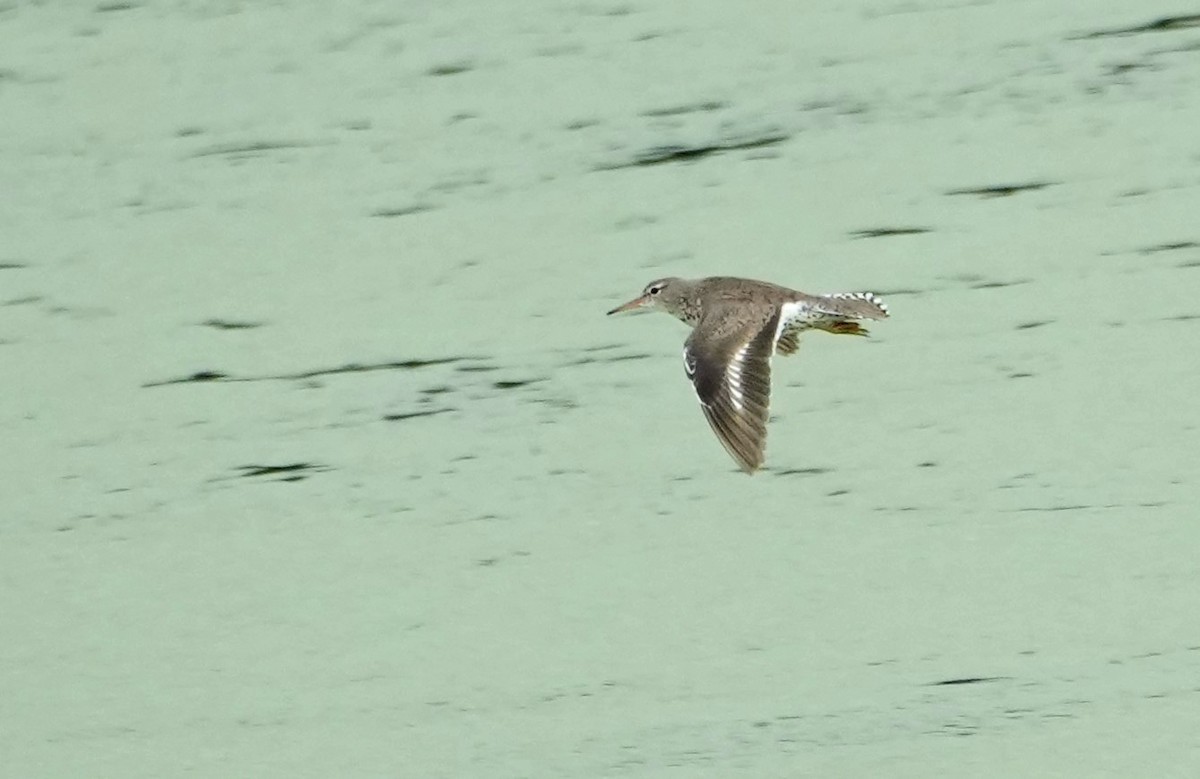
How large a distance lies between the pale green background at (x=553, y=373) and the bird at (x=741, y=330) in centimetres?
18

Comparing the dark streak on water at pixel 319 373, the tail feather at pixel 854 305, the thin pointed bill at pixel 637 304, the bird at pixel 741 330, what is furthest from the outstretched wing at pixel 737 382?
the dark streak on water at pixel 319 373

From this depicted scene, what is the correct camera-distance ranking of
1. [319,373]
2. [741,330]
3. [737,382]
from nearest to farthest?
[737,382] < [741,330] < [319,373]

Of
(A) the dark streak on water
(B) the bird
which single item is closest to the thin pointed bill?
(B) the bird

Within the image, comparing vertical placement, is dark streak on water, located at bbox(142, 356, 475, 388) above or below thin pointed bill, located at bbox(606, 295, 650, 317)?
below

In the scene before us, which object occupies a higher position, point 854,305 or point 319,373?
point 854,305

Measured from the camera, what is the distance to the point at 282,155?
6.60 m

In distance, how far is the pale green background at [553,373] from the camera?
4.28m

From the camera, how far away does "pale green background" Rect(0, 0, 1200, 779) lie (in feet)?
14.0

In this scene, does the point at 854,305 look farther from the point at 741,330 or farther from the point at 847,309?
the point at 741,330

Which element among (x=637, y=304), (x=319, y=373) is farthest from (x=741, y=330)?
(x=319, y=373)

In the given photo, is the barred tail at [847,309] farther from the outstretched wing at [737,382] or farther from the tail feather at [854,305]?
the outstretched wing at [737,382]

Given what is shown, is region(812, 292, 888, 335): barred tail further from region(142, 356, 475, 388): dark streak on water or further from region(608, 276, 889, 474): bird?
region(142, 356, 475, 388): dark streak on water

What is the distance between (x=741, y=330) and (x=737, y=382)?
0.27 m

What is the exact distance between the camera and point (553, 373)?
210 inches
